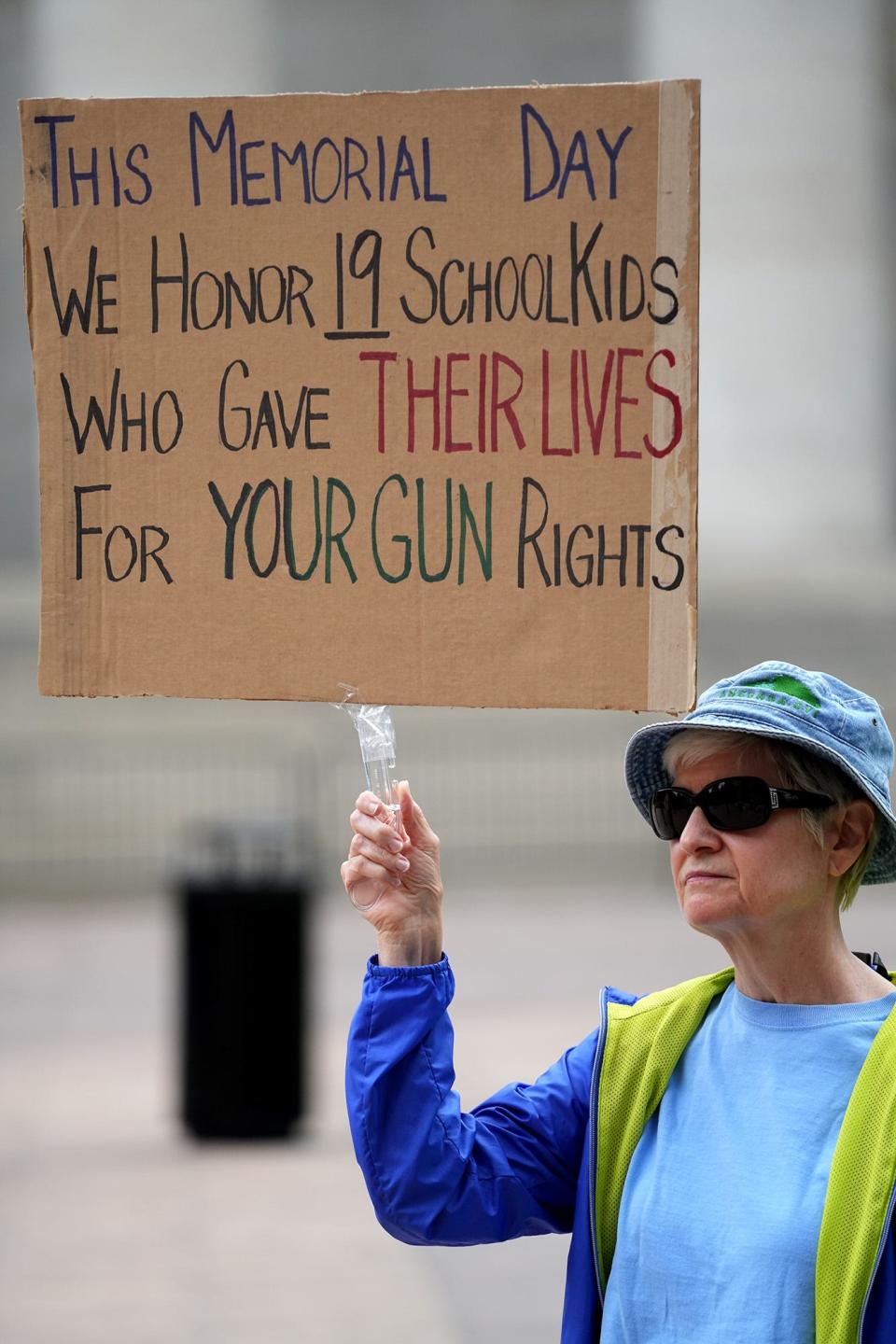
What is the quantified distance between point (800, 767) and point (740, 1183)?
0.48 meters

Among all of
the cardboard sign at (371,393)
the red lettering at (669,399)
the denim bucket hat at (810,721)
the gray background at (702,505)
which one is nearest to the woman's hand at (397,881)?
the cardboard sign at (371,393)

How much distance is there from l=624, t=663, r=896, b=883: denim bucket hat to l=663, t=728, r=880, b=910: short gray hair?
1 cm

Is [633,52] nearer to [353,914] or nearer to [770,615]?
[770,615]

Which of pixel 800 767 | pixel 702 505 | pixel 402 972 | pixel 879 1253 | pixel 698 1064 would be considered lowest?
pixel 879 1253

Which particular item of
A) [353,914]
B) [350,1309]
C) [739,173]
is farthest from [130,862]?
[350,1309]

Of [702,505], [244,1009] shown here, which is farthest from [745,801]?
[702,505]

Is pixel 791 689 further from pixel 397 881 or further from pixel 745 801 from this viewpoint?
pixel 397 881

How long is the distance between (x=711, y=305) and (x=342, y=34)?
3.98 metres

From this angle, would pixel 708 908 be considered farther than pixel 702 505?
No

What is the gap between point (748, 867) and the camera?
2.14 metres

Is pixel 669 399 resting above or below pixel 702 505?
below

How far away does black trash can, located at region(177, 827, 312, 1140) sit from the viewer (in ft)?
22.1

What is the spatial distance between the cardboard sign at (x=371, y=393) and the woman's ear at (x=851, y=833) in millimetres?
248

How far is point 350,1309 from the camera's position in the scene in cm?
519
